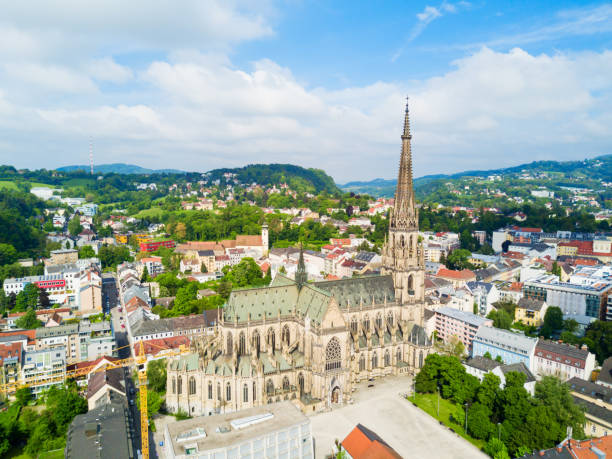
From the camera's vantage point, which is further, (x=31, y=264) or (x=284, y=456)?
(x=31, y=264)

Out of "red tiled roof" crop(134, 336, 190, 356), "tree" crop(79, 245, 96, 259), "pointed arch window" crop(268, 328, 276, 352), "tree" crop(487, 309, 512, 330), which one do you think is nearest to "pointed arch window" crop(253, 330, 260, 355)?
"pointed arch window" crop(268, 328, 276, 352)

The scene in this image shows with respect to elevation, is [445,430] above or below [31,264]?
below

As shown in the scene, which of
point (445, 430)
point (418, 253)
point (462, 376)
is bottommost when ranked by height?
point (445, 430)

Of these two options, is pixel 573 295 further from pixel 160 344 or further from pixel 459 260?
pixel 160 344

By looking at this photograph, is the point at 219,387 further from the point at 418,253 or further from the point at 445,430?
the point at 418,253

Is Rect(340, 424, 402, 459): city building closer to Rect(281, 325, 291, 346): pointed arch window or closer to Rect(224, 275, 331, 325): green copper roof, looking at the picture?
Rect(224, 275, 331, 325): green copper roof

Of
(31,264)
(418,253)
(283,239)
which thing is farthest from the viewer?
(283,239)

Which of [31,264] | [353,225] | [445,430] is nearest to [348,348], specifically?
[445,430]
